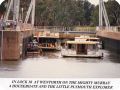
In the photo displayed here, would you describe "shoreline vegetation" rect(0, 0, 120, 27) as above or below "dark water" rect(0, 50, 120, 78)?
above

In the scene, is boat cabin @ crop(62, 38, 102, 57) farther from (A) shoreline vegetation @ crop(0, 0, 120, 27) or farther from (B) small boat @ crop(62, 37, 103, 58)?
(A) shoreline vegetation @ crop(0, 0, 120, 27)

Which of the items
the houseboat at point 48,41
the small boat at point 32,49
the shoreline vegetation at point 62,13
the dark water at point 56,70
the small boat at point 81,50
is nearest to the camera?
the dark water at point 56,70

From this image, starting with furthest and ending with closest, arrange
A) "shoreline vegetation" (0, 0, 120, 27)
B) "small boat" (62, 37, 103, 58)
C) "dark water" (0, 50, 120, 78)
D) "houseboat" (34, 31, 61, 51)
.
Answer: "shoreline vegetation" (0, 0, 120, 27), "houseboat" (34, 31, 61, 51), "small boat" (62, 37, 103, 58), "dark water" (0, 50, 120, 78)

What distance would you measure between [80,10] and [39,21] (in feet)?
10.3

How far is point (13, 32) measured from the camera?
34.6ft

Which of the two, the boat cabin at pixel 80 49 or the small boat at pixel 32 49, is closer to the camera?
the boat cabin at pixel 80 49

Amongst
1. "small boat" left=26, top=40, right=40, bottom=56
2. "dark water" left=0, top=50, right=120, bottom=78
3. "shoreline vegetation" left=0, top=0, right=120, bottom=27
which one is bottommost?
"small boat" left=26, top=40, right=40, bottom=56

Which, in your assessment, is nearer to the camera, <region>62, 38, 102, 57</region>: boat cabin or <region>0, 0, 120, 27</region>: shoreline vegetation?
<region>62, 38, 102, 57</region>: boat cabin

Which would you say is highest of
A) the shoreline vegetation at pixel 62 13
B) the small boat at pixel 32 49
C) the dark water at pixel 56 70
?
the shoreline vegetation at pixel 62 13

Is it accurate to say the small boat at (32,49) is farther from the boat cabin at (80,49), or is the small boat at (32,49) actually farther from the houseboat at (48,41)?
the houseboat at (48,41)

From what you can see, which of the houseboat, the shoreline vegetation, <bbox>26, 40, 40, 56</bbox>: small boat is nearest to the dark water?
<bbox>26, 40, 40, 56</bbox>: small boat

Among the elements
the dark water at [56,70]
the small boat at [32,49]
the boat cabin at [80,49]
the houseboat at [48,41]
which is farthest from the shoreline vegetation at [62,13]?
the dark water at [56,70]

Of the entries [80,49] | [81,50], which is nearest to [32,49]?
[80,49]

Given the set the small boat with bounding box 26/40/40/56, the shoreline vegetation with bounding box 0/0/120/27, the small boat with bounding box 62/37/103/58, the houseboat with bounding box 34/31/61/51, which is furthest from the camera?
the shoreline vegetation with bounding box 0/0/120/27
